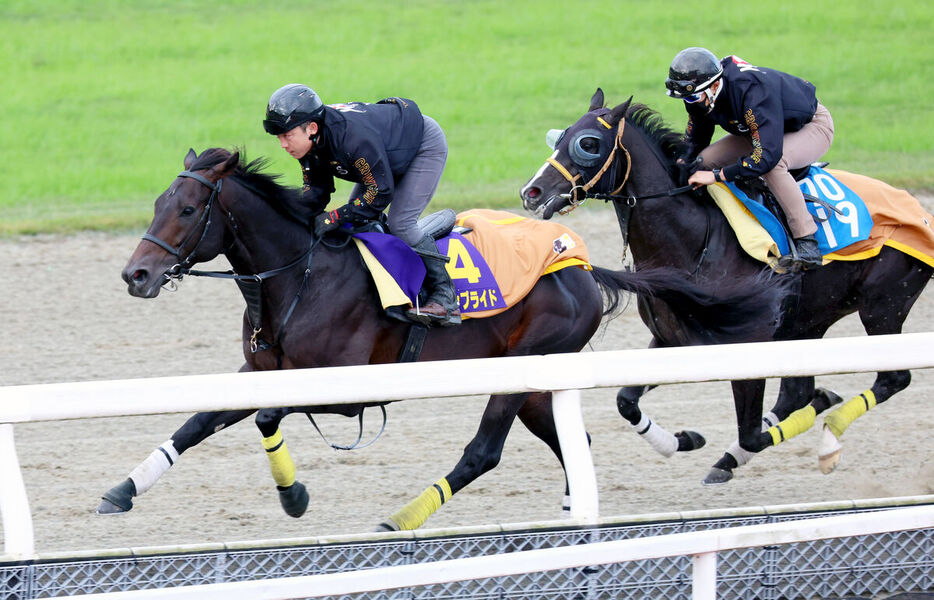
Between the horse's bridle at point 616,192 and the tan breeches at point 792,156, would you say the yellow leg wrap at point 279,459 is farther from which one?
the tan breeches at point 792,156

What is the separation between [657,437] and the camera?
555 centimetres

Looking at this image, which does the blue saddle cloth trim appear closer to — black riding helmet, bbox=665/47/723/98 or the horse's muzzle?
black riding helmet, bbox=665/47/723/98

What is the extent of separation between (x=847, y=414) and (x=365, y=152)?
243 centimetres

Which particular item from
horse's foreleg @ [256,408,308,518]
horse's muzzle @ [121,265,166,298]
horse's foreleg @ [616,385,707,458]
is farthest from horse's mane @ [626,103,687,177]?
horse's muzzle @ [121,265,166,298]

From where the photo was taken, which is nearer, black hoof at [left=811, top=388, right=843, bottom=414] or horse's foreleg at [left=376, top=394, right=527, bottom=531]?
horse's foreleg at [left=376, top=394, right=527, bottom=531]

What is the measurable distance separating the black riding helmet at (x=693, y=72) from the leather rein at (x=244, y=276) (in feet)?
5.69

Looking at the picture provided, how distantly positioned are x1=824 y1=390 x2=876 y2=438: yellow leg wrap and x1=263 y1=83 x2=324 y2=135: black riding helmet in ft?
8.49

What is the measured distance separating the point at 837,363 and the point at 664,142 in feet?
8.38

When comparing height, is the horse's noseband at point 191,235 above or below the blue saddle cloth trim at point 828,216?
above

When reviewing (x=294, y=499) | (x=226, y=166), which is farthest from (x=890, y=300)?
(x=226, y=166)

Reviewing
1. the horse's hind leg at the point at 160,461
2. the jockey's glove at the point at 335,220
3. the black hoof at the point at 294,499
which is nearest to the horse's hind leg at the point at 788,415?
the black hoof at the point at 294,499

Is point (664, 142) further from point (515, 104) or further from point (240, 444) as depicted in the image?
point (515, 104)

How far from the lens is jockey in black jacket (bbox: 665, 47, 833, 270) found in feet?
17.5

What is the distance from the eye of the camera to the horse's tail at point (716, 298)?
17.2 feet
